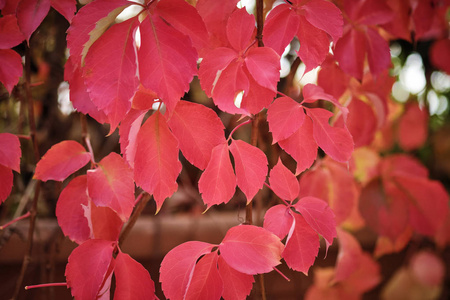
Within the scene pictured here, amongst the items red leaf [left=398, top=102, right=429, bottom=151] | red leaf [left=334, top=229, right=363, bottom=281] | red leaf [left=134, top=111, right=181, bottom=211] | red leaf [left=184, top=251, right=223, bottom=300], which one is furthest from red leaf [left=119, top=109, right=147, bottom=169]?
red leaf [left=398, top=102, right=429, bottom=151]

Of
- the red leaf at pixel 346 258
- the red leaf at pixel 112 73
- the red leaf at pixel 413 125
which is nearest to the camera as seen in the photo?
the red leaf at pixel 112 73

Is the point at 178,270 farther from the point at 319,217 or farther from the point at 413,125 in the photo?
the point at 413,125

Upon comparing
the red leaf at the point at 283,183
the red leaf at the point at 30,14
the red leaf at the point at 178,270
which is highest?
the red leaf at the point at 30,14

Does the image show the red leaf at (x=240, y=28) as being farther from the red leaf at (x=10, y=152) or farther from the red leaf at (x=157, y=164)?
the red leaf at (x=10, y=152)

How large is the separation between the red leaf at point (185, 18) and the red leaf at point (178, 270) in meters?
0.18

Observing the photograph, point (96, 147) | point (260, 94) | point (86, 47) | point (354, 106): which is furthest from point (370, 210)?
point (96, 147)

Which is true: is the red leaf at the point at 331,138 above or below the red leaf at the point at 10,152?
above

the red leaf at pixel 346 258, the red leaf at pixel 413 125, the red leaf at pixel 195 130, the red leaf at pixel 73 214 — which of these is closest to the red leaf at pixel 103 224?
the red leaf at pixel 73 214

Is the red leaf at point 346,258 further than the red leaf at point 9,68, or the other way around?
the red leaf at point 346,258

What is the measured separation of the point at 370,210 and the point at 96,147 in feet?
3.62

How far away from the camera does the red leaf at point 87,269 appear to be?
34 centimetres

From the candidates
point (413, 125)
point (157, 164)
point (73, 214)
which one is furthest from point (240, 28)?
point (413, 125)

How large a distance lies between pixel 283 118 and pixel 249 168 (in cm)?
5

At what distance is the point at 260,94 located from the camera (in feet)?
1.12
